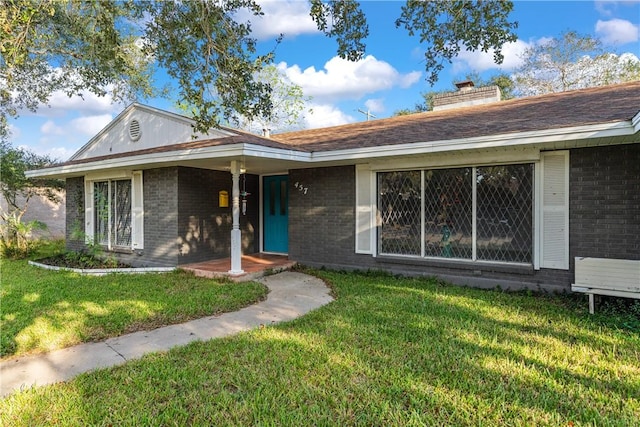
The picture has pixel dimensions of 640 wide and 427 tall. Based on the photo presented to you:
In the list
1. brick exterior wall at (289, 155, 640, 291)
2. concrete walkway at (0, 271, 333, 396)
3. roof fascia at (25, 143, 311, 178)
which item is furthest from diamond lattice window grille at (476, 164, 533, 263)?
roof fascia at (25, 143, 311, 178)

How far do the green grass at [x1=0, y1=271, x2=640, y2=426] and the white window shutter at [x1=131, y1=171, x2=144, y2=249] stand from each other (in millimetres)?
6143

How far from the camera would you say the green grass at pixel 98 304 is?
440 cm

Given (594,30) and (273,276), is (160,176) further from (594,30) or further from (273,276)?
(594,30)

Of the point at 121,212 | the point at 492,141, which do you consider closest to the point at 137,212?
the point at 121,212

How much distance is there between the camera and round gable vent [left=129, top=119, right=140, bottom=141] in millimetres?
9836

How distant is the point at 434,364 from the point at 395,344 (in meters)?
0.55

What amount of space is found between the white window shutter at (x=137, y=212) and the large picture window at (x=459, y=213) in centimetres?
583

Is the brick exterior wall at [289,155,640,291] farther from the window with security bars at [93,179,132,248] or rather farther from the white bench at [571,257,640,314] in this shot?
the window with security bars at [93,179,132,248]

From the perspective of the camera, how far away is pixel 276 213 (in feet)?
33.8

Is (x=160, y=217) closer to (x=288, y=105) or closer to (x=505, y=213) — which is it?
(x=505, y=213)

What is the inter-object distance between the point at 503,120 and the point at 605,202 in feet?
7.09

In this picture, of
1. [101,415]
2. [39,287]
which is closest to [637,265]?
[101,415]

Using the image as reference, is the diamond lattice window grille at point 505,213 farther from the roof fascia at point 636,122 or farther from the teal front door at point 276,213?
the teal front door at point 276,213

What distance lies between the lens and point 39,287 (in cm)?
685
